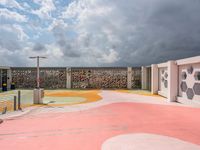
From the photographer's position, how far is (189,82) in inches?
625

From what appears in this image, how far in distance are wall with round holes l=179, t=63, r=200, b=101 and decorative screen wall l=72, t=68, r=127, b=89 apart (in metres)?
14.6

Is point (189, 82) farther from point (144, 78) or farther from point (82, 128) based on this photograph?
point (144, 78)

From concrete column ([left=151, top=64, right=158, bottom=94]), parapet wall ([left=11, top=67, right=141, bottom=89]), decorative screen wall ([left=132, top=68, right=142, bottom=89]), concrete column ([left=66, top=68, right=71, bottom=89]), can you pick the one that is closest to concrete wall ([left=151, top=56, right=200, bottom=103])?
concrete column ([left=151, top=64, right=158, bottom=94])

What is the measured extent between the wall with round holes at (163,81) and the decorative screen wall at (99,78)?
8.57 m

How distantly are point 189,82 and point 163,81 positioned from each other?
654cm

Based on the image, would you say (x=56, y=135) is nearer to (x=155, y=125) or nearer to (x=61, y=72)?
(x=155, y=125)

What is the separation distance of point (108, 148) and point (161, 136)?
89.5 inches

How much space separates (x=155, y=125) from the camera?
9.52 meters

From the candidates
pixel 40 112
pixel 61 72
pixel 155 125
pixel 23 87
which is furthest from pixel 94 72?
pixel 155 125

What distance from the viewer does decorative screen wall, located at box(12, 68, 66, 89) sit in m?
31.7

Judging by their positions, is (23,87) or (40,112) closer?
(40,112)

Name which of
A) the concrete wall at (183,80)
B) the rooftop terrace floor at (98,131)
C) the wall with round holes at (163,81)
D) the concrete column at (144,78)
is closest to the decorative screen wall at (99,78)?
the concrete column at (144,78)

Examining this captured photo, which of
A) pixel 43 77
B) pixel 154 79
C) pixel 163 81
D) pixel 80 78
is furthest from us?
pixel 43 77

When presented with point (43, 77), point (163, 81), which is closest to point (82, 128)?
point (163, 81)
